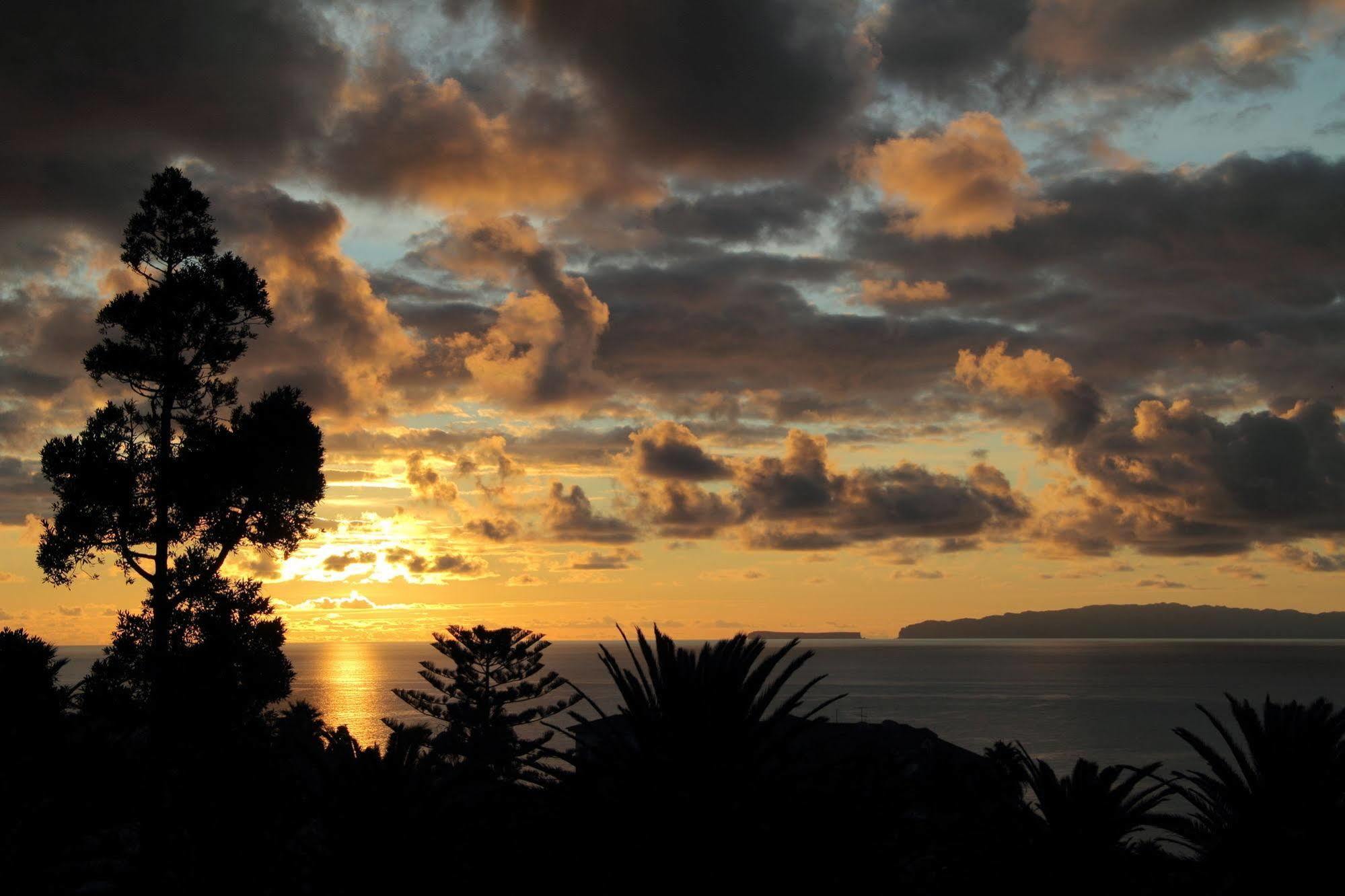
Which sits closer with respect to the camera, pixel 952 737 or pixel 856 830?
pixel 856 830

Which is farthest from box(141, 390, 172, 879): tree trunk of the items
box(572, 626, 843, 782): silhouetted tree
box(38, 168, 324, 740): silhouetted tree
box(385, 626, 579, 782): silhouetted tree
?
box(385, 626, 579, 782): silhouetted tree

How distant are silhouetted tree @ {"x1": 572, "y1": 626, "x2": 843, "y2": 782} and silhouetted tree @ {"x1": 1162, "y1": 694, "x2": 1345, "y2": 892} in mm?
7852

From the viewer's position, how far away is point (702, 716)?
7.31 meters

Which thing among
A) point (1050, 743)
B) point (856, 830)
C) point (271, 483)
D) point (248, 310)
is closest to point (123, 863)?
point (856, 830)

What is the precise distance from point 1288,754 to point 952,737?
12529 cm

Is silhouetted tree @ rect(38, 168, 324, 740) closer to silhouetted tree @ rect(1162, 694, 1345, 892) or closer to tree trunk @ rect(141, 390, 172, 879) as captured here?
tree trunk @ rect(141, 390, 172, 879)

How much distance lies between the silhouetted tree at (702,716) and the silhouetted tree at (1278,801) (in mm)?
7852

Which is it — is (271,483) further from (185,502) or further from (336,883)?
(336,883)

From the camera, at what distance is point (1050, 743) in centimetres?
12419

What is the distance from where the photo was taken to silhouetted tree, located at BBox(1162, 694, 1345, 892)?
1276 centimetres

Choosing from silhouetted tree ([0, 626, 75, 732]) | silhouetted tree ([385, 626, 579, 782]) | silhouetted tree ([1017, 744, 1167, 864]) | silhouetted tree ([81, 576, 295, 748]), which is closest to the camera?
silhouetted tree ([1017, 744, 1167, 864])

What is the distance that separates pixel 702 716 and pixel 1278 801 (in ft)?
34.3

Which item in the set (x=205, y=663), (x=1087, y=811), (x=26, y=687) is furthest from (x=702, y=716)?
(x=205, y=663)

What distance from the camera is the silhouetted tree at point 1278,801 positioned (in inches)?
502
